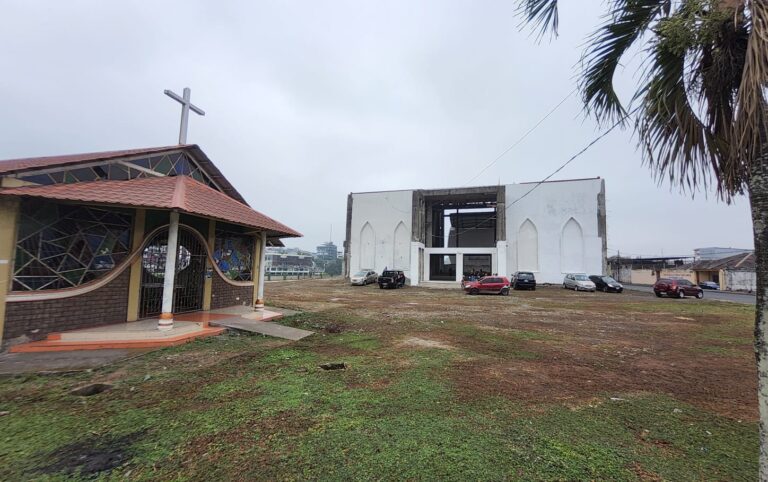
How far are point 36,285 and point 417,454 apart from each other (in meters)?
7.83

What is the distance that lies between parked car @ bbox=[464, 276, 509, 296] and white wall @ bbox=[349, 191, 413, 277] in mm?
12220

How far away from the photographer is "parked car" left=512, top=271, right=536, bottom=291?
27.1 m

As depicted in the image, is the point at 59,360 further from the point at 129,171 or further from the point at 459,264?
the point at 459,264

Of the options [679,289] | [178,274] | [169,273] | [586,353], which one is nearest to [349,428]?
[586,353]

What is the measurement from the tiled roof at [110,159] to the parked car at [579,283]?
26.0 meters

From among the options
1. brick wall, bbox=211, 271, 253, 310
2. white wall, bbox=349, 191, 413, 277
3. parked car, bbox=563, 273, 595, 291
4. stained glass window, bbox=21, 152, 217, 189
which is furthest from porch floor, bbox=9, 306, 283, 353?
white wall, bbox=349, 191, 413, 277

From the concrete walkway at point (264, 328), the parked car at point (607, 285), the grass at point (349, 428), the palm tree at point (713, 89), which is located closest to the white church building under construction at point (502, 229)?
the parked car at point (607, 285)

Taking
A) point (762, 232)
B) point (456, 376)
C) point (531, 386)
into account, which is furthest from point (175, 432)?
point (762, 232)

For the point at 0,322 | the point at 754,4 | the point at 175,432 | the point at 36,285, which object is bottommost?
the point at 175,432

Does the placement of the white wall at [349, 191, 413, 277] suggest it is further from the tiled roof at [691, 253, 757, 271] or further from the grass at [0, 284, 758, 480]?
the tiled roof at [691, 253, 757, 271]

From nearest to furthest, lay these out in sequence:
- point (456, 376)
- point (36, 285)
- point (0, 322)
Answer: point (456, 376) < point (0, 322) < point (36, 285)

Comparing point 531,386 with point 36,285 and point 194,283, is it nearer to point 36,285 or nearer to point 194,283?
point 36,285

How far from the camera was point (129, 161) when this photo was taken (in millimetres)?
8109

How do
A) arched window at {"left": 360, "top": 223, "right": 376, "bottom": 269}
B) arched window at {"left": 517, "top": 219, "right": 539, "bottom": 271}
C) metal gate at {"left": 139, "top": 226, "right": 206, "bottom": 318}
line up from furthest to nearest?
arched window at {"left": 360, "top": 223, "right": 376, "bottom": 269}, arched window at {"left": 517, "top": 219, "right": 539, "bottom": 271}, metal gate at {"left": 139, "top": 226, "right": 206, "bottom": 318}
